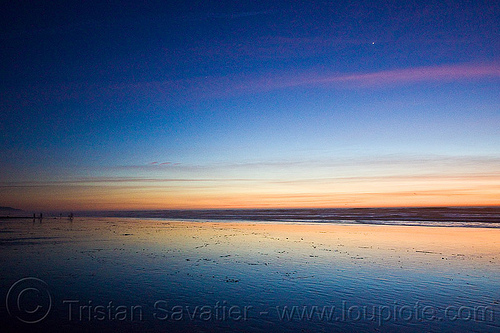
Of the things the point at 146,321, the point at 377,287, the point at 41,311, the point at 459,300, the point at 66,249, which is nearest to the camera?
the point at 146,321

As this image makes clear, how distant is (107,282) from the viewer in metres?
13.5

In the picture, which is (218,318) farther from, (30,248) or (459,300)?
(30,248)

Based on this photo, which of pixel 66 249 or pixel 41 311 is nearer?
pixel 41 311

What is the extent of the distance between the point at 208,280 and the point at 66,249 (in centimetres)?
1412

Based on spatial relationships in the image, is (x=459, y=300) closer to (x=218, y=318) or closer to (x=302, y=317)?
(x=302, y=317)

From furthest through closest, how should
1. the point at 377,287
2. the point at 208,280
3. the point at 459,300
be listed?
the point at 208,280, the point at 377,287, the point at 459,300

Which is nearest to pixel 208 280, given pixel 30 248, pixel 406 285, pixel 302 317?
pixel 302 317

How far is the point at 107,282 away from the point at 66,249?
37.6 ft

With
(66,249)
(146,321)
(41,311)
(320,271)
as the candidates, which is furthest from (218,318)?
(66,249)

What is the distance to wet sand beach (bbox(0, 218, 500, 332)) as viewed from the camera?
928 centimetres

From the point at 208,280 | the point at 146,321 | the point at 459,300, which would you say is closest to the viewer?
the point at 146,321

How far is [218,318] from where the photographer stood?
9609 mm

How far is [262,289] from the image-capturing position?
12.7 meters

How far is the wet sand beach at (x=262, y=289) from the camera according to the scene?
9281 millimetres
